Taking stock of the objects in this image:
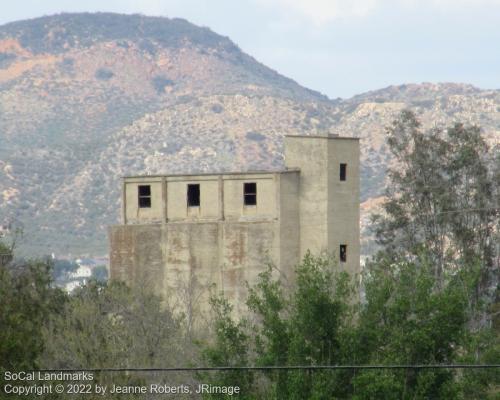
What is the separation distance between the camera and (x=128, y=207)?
6069 centimetres

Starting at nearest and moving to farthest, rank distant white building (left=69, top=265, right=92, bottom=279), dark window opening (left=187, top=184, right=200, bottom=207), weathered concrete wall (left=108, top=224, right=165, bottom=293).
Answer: weathered concrete wall (left=108, top=224, right=165, bottom=293) → dark window opening (left=187, top=184, right=200, bottom=207) → distant white building (left=69, top=265, right=92, bottom=279)

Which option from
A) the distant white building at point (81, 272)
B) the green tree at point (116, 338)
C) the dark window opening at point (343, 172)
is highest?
the dark window opening at point (343, 172)

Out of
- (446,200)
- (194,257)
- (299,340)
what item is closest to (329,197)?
(194,257)

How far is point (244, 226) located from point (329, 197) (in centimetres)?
347

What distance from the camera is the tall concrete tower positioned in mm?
57031

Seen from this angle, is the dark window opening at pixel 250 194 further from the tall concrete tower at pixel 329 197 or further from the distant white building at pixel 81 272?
the distant white building at pixel 81 272

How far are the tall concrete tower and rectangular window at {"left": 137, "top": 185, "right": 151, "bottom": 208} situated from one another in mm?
6221

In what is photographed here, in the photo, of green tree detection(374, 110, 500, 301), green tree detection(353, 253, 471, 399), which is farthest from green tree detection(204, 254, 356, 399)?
green tree detection(374, 110, 500, 301)

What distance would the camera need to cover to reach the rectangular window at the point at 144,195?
2378 inches

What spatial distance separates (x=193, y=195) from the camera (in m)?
59.8

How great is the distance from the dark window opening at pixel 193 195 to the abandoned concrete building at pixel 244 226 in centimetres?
4

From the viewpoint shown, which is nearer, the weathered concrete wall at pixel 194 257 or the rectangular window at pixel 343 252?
the weathered concrete wall at pixel 194 257

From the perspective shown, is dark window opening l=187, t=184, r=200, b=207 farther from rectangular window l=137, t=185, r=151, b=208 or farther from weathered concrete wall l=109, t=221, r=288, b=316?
rectangular window l=137, t=185, r=151, b=208

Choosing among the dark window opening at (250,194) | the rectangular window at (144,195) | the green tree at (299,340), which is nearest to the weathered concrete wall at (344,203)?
the dark window opening at (250,194)
